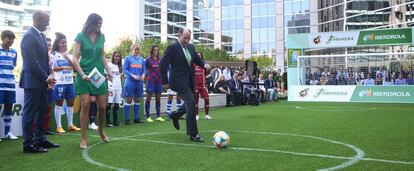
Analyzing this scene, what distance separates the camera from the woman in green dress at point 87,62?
623 centimetres

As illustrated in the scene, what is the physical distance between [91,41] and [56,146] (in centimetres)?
172

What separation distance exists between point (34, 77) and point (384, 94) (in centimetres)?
1669

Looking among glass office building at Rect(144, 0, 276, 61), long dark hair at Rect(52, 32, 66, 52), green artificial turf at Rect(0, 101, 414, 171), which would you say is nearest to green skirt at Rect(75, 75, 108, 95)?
green artificial turf at Rect(0, 101, 414, 171)

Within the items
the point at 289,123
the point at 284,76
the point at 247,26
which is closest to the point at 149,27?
the point at 247,26

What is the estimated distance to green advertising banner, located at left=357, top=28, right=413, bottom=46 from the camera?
63.5ft

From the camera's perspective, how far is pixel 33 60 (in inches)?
229

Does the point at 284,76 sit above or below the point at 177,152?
above

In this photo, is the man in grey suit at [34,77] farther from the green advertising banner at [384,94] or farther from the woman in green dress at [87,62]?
the green advertising banner at [384,94]

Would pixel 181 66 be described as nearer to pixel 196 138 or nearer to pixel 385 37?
pixel 196 138

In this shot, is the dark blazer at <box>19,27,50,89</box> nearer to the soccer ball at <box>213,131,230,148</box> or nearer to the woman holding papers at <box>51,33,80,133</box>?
the woman holding papers at <box>51,33,80,133</box>

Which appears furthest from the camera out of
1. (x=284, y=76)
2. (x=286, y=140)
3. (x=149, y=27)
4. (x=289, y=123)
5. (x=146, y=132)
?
(x=149, y=27)

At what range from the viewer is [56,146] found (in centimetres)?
635

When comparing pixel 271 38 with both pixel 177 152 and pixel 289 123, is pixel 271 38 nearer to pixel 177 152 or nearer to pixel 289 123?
pixel 289 123

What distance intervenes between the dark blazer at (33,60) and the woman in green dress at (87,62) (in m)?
0.48
